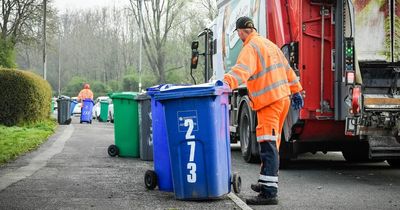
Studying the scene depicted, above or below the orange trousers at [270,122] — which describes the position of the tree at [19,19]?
above

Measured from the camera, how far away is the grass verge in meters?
10.5

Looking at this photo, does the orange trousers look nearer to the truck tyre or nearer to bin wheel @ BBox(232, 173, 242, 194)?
bin wheel @ BBox(232, 173, 242, 194)

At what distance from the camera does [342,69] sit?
26.4ft

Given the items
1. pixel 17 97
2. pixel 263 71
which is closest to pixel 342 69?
pixel 263 71

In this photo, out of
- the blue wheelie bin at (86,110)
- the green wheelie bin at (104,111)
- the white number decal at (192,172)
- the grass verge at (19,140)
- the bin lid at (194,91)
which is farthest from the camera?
the green wheelie bin at (104,111)

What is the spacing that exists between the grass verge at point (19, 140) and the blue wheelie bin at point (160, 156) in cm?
370

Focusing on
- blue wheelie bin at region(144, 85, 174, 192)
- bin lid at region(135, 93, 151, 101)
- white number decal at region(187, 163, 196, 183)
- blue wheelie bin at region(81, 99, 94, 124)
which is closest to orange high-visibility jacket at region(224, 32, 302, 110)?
white number decal at region(187, 163, 196, 183)

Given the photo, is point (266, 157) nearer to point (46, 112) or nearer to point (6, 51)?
point (46, 112)

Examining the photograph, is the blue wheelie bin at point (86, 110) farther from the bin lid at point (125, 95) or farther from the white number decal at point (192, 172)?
the white number decal at point (192, 172)

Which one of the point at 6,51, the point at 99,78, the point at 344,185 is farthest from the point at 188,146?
the point at 99,78

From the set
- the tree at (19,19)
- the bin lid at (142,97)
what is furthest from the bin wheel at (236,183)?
the tree at (19,19)

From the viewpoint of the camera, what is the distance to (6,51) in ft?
89.6

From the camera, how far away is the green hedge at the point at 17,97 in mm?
17000

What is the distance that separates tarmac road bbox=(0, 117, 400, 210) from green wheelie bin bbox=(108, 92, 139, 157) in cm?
26
